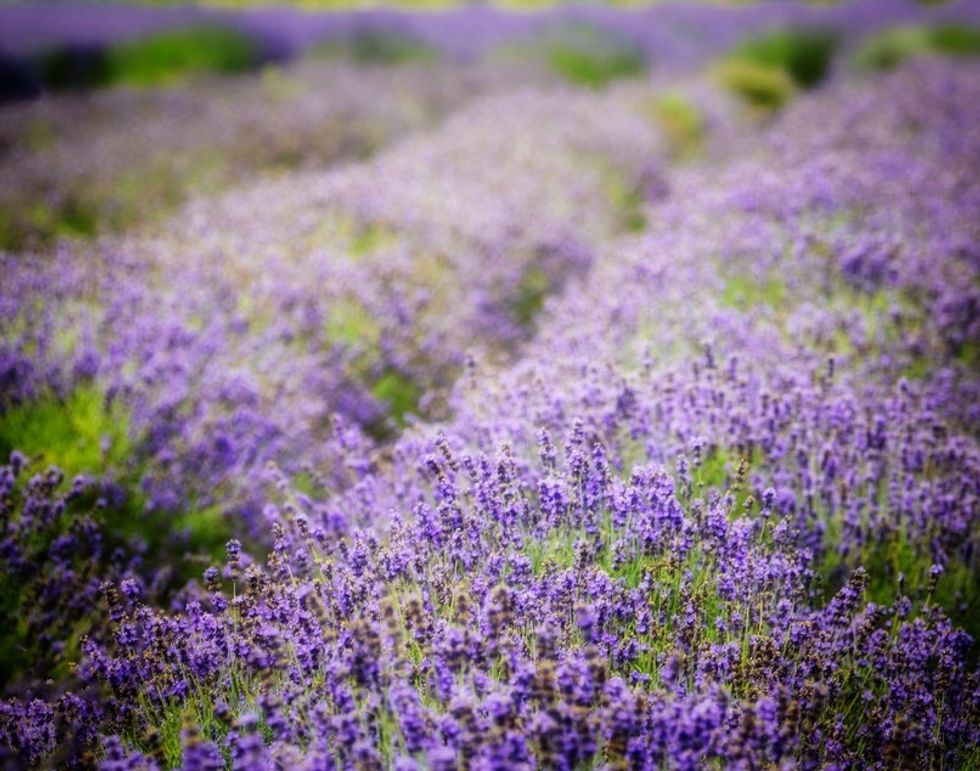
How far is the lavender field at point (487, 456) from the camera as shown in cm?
177

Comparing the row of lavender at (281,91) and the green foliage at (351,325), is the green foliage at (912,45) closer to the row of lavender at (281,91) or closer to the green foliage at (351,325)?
the row of lavender at (281,91)

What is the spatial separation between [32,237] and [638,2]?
533 inches

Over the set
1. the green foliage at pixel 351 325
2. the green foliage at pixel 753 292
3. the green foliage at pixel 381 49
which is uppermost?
the green foliage at pixel 381 49

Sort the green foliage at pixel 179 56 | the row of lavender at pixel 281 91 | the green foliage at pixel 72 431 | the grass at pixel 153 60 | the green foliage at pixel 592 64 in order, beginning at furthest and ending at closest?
the green foliage at pixel 592 64 → the green foliage at pixel 179 56 → the grass at pixel 153 60 → the row of lavender at pixel 281 91 → the green foliage at pixel 72 431

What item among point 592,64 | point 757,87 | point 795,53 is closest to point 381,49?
point 592,64

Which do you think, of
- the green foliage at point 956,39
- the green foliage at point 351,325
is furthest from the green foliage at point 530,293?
the green foliage at point 956,39

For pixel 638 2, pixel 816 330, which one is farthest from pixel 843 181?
pixel 638 2

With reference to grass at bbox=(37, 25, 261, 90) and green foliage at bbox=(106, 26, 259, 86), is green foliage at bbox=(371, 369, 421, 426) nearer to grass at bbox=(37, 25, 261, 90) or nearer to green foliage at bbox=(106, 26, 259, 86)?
grass at bbox=(37, 25, 261, 90)

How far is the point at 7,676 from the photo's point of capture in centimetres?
231

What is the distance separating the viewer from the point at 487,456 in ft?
7.43

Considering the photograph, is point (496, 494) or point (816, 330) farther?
point (816, 330)

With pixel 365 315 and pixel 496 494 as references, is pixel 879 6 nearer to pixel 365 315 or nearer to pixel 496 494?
pixel 365 315

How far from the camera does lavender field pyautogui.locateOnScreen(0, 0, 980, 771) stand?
69.7 inches

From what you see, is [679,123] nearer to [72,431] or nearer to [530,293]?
[530,293]
